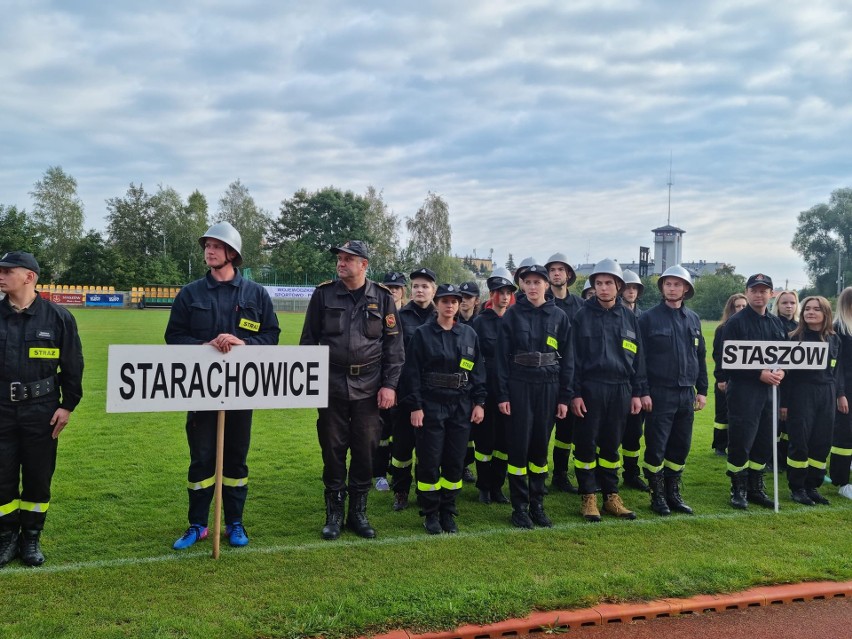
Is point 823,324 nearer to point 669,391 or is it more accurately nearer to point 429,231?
point 669,391

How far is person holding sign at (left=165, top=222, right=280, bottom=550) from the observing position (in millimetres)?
4781

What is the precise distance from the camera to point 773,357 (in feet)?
19.9

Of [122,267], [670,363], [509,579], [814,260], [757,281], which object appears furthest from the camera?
[814,260]

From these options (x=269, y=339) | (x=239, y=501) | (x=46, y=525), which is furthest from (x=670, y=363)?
(x=46, y=525)

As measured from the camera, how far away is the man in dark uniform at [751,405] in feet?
20.4

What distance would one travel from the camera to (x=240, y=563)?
451cm

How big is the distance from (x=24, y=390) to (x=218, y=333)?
136 centimetres

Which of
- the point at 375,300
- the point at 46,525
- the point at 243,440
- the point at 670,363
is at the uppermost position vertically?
the point at 375,300

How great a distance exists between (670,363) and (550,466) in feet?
8.25

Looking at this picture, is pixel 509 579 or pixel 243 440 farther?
pixel 243 440

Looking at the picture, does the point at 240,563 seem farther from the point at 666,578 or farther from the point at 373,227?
the point at 373,227

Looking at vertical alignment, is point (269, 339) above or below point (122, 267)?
below

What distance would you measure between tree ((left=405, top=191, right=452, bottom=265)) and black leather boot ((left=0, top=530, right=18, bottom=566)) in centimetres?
5638

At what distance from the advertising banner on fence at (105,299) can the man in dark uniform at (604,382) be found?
53.9 m
